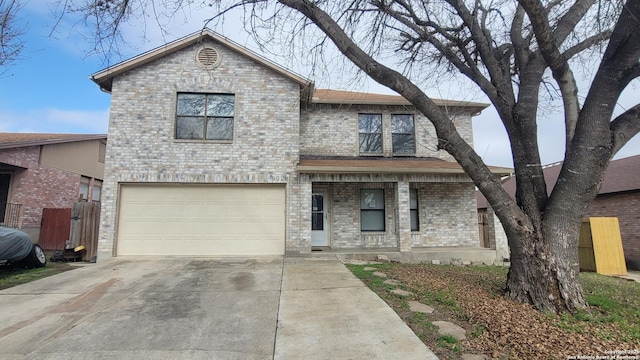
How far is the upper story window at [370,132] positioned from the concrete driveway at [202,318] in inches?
221

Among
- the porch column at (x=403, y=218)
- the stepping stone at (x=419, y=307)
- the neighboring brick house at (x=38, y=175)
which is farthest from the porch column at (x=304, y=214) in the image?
the neighboring brick house at (x=38, y=175)

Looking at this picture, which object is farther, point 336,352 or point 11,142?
point 11,142

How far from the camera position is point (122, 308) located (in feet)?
16.2

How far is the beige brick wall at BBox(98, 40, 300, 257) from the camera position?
977 cm

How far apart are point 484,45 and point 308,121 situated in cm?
634

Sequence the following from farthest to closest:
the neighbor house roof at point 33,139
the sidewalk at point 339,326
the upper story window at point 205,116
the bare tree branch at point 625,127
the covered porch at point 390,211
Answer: the neighbor house roof at point 33,139 → the upper story window at point 205,116 → the covered porch at point 390,211 → the bare tree branch at point 625,127 → the sidewalk at point 339,326

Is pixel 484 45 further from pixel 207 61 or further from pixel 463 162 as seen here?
pixel 207 61

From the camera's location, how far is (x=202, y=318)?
14.8 feet

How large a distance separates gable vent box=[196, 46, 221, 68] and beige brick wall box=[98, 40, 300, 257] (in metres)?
0.17

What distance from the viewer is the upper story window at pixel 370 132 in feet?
38.8

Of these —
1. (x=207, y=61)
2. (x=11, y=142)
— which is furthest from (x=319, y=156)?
(x=11, y=142)

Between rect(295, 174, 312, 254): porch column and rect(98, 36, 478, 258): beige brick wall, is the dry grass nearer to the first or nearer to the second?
rect(295, 174, 312, 254): porch column

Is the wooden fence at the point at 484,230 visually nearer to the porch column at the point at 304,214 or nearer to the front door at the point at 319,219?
the front door at the point at 319,219

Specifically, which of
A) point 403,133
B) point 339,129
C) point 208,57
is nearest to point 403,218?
point 403,133
